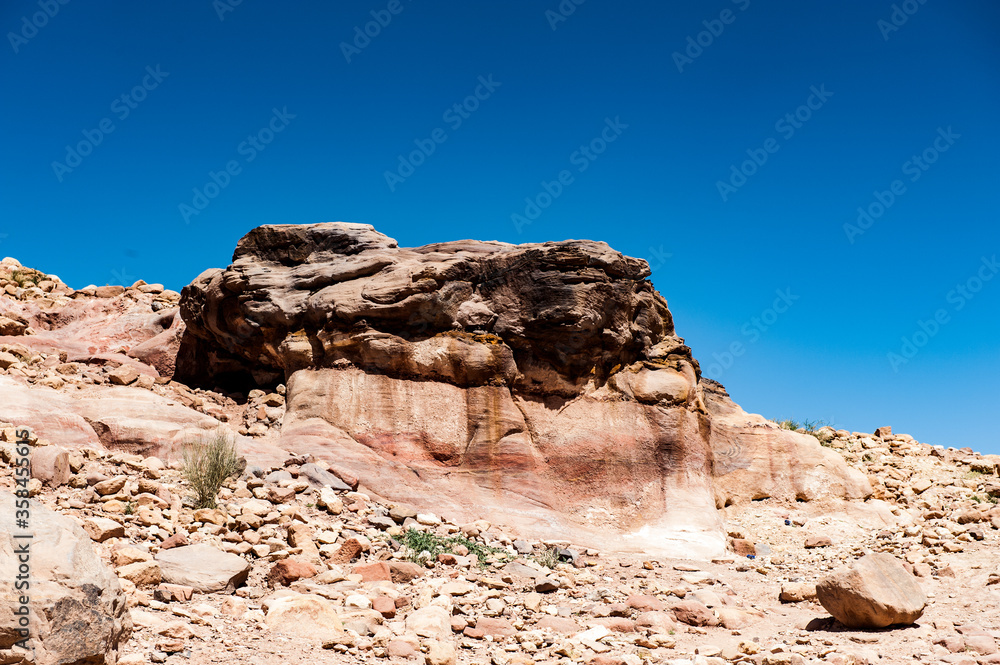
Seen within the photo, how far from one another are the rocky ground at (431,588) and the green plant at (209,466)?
19 centimetres

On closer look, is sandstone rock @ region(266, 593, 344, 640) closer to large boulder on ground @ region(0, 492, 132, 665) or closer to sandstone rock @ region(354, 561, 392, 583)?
sandstone rock @ region(354, 561, 392, 583)

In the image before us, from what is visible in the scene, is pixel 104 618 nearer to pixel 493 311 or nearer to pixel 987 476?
pixel 493 311

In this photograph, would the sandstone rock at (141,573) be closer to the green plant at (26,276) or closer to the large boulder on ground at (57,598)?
the large boulder on ground at (57,598)

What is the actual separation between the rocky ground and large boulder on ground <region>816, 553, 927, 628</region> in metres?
0.16

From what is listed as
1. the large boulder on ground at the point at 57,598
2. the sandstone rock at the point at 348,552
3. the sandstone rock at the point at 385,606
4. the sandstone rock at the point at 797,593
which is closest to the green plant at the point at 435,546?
the sandstone rock at the point at 348,552

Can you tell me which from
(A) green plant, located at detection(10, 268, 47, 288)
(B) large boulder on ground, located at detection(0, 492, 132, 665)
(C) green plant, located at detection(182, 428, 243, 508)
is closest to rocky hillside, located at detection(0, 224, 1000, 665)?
(B) large boulder on ground, located at detection(0, 492, 132, 665)

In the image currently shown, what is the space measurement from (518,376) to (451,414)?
1.42 metres

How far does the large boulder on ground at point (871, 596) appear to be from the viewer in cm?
875

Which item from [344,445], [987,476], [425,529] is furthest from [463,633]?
[987,476]

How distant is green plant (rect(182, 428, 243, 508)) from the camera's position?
9.49 m

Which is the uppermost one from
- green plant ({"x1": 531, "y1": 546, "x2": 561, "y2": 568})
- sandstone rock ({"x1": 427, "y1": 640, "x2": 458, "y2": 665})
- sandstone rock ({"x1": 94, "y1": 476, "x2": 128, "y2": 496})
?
sandstone rock ({"x1": 94, "y1": 476, "x2": 128, "y2": 496})

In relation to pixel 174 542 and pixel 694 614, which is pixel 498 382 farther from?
Result: pixel 174 542

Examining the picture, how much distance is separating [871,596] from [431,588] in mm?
5035

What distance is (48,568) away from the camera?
512 centimetres
